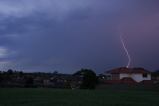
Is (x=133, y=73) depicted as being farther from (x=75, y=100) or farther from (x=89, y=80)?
(x=75, y=100)

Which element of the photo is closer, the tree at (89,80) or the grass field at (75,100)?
A: the grass field at (75,100)

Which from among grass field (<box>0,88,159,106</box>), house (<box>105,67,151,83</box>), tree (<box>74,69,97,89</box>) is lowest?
grass field (<box>0,88,159,106</box>)

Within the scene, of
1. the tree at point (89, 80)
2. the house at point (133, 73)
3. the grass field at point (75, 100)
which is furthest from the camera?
the house at point (133, 73)

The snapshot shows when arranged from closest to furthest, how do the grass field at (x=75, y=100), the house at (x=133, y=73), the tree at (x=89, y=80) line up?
the grass field at (x=75, y=100) < the tree at (x=89, y=80) < the house at (x=133, y=73)

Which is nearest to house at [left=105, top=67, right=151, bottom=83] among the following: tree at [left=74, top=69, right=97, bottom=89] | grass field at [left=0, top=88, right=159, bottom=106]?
tree at [left=74, top=69, right=97, bottom=89]

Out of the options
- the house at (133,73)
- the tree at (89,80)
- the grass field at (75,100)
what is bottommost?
the grass field at (75,100)

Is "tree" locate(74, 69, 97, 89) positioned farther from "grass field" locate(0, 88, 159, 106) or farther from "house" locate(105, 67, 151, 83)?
"house" locate(105, 67, 151, 83)

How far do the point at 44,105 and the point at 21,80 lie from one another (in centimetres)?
3197

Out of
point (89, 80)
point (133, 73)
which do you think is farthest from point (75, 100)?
point (133, 73)

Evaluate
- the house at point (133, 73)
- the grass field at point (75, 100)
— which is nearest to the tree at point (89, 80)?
the grass field at point (75, 100)

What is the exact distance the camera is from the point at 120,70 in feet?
255

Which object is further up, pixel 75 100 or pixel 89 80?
pixel 89 80

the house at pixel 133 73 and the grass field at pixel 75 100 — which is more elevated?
the house at pixel 133 73

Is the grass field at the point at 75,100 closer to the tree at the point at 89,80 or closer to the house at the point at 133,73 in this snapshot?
the tree at the point at 89,80
